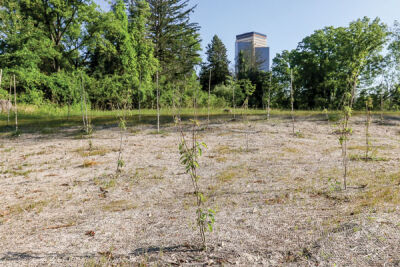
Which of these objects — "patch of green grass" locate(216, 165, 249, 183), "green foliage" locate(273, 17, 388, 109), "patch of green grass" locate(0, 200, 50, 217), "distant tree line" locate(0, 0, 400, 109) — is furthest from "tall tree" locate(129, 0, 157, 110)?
"patch of green grass" locate(0, 200, 50, 217)

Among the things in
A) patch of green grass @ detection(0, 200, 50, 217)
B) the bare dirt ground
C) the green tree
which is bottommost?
patch of green grass @ detection(0, 200, 50, 217)

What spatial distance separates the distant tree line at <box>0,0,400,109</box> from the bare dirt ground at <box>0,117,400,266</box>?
42.6 feet

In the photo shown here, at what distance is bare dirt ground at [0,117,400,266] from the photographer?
8.41 ft

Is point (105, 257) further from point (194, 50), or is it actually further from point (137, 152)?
point (194, 50)

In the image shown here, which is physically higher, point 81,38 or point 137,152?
point 81,38

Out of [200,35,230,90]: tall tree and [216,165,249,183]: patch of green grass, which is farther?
[200,35,230,90]: tall tree

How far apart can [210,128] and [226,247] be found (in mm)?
9351

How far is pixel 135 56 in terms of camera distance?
2659 centimetres

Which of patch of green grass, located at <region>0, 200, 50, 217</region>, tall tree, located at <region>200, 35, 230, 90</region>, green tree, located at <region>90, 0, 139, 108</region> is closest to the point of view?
patch of green grass, located at <region>0, 200, 50, 217</region>

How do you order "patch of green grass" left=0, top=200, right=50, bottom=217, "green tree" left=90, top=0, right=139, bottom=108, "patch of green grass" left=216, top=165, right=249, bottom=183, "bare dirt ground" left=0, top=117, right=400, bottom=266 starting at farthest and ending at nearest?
"green tree" left=90, top=0, right=139, bottom=108 → "patch of green grass" left=216, top=165, right=249, bottom=183 → "patch of green grass" left=0, top=200, right=50, bottom=217 → "bare dirt ground" left=0, top=117, right=400, bottom=266

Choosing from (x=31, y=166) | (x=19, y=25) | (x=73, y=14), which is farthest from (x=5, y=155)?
(x=73, y=14)

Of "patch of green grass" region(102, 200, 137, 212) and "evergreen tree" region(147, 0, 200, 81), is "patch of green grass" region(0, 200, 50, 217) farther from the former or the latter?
"evergreen tree" region(147, 0, 200, 81)

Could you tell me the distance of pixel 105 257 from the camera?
2574 millimetres

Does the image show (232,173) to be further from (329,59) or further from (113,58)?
(329,59)
